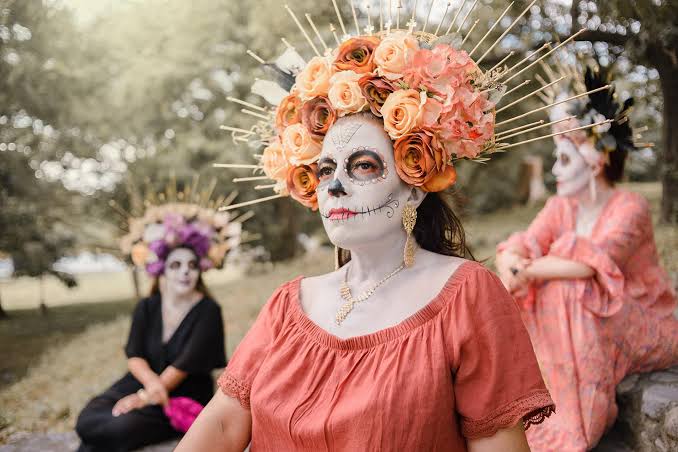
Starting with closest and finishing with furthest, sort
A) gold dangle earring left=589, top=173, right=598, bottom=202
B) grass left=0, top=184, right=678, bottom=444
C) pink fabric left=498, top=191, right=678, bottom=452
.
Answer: pink fabric left=498, top=191, right=678, bottom=452 < gold dangle earring left=589, top=173, right=598, bottom=202 < grass left=0, top=184, right=678, bottom=444

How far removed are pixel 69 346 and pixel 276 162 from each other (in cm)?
355

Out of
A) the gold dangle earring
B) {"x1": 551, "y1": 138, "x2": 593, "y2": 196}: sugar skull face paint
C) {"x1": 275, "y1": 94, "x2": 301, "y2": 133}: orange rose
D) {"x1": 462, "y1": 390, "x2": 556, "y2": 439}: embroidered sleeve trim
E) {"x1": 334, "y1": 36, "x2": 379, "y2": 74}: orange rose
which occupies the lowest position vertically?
{"x1": 462, "y1": 390, "x2": 556, "y2": 439}: embroidered sleeve trim

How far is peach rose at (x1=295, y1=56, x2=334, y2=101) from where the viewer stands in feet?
5.64

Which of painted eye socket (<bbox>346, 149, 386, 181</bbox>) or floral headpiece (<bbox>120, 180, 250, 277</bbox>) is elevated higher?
painted eye socket (<bbox>346, 149, 386, 181</bbox>)

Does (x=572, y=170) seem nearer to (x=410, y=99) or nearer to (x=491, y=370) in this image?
(x=410, y=99)

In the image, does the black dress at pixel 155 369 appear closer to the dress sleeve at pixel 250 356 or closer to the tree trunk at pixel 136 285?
the dress sleeve at pixel 250 356

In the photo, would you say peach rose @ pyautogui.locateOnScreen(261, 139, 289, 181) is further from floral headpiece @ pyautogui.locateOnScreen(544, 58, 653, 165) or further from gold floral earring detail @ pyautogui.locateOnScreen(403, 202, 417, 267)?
floral headpiece @ pyautogui.locateOnScreen(544, 58, 653, 165)

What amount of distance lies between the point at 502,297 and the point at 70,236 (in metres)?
4.00

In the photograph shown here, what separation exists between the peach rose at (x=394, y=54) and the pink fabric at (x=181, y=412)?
7.72ft

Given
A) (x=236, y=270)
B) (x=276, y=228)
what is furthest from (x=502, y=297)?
(x=276, y=228)

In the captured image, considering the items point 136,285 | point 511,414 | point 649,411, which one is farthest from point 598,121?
point 136,285

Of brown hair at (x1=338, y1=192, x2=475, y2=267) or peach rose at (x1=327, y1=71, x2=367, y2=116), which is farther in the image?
brown hair at (x1=338, y1=192, x2=475, y2=267)

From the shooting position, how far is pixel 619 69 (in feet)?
16.2

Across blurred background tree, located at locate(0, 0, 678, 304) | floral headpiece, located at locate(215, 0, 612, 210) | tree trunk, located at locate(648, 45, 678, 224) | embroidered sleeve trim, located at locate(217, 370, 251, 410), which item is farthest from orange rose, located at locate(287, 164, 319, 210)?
tree trunk, located at locate(648, 45, 678, 224)
